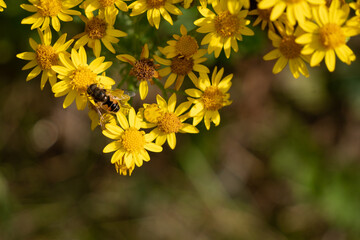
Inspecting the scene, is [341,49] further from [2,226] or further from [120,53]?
[2,226]

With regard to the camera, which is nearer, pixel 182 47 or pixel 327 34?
pixel 327 34

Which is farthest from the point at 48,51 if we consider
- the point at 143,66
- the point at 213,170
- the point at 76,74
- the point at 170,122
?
the point at 213,170

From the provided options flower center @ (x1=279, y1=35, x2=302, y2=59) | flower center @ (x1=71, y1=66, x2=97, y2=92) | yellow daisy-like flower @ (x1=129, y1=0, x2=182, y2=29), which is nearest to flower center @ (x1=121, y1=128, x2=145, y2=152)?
flower center @ (x1=71, y1=66, x2=97, y2=92)

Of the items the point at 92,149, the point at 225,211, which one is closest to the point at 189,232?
the point at 225,211

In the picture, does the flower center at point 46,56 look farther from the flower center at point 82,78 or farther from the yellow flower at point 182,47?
the yellow flower at point 182,47

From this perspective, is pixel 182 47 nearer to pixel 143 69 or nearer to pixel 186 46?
pixel 186 46
